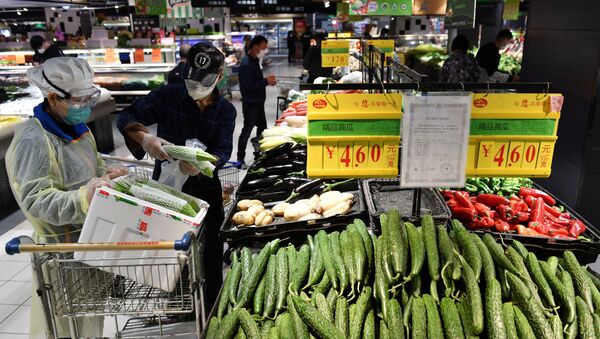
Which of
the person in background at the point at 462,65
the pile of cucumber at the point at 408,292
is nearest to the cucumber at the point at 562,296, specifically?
the pile of cucumber at the point at 408,292

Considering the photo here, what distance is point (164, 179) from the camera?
9.02 ft

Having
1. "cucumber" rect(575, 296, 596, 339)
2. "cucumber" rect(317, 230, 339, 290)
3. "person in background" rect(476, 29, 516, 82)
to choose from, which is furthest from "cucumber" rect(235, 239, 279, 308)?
"person in background" rect(476, 29, 516, 82)

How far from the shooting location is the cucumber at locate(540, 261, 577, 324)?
5.73 ft

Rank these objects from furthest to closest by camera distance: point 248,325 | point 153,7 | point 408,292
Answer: point 153,7 < point 408,292 < point 248,325

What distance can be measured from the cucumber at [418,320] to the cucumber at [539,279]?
500 mm

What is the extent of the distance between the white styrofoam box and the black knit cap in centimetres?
125

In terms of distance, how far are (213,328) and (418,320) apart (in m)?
0.77

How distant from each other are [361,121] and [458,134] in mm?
442

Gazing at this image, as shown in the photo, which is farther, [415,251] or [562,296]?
[415,251]

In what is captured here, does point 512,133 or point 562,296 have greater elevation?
point 512,133

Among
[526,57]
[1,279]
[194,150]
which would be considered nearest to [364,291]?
[194,150]

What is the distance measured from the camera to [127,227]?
1934 millimetres

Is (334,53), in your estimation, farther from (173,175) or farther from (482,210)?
(173,175)

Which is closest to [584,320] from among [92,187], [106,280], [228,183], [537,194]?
[537,194]
